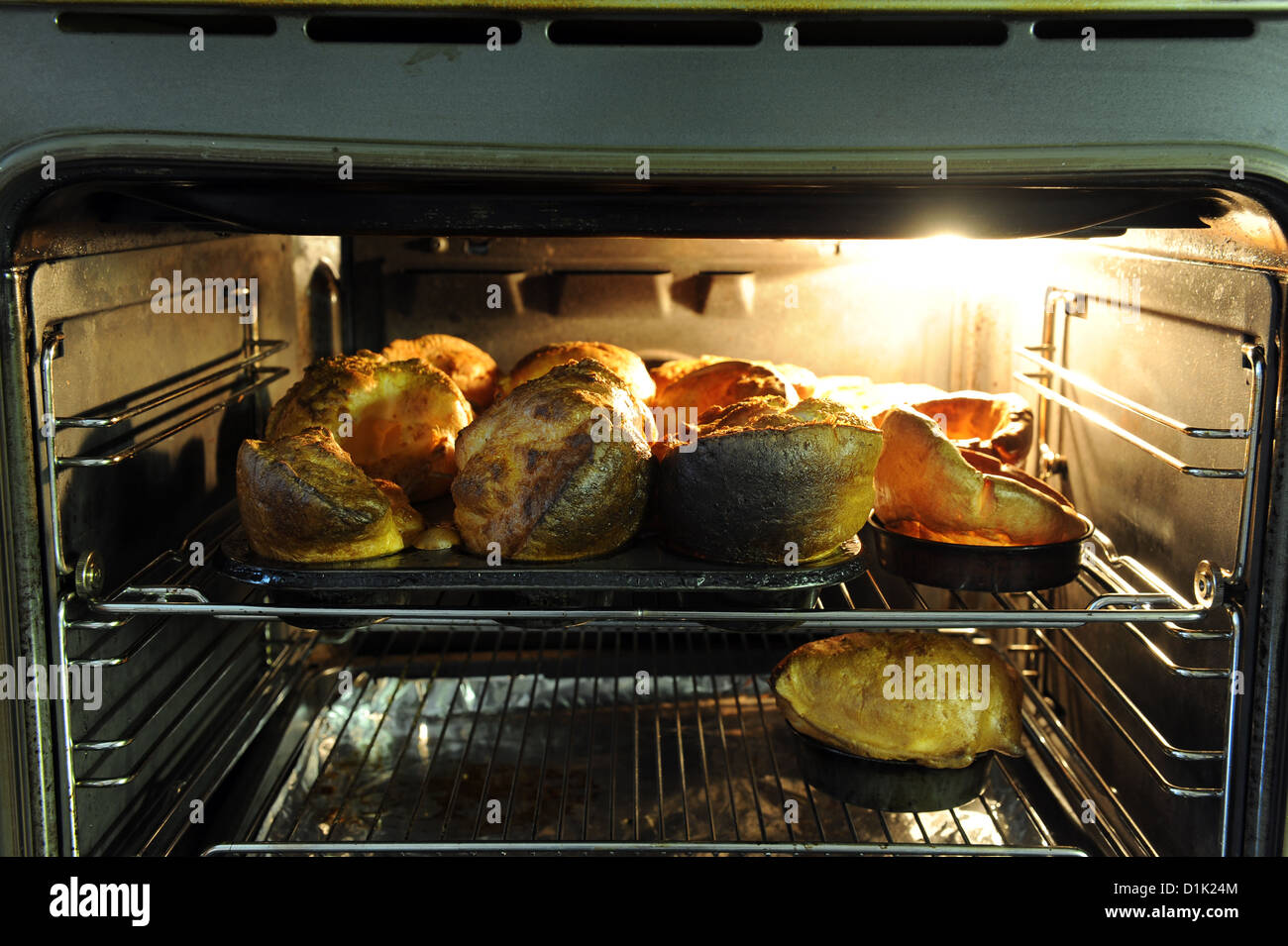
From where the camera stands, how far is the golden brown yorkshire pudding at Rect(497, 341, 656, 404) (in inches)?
64.9

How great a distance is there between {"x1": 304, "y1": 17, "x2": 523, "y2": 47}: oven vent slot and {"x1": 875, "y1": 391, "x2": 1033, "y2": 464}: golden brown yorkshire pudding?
3.01 ft

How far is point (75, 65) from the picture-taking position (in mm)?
976

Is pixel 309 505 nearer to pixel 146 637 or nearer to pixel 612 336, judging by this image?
pixel 146 637

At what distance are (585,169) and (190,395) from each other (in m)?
0.84

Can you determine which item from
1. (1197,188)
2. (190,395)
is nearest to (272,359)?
(190,395)

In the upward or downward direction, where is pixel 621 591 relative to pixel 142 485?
downward

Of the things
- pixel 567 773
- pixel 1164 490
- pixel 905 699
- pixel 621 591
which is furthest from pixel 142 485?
pixel 1164 490

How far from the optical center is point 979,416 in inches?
66.3

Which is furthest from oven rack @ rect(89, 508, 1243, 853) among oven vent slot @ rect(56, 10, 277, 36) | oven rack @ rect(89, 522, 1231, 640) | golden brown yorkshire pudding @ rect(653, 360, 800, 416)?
oven vent slot @ rect(56, 10, 277, 36)

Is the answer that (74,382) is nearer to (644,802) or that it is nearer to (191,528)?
(191,528)

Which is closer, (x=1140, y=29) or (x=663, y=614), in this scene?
A: (x=1140, y=29)

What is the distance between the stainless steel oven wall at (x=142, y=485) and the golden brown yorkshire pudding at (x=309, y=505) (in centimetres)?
15

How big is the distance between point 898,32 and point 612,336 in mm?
1002

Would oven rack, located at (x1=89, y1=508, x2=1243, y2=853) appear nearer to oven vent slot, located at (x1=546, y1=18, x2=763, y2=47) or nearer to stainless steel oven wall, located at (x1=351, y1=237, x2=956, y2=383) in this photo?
stainless steel oven wall, located at (x1=351, y1=237, x2=956, y2=383)
